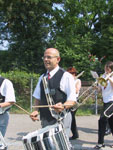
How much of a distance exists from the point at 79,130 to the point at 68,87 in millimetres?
3673

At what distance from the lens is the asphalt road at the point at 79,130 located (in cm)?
488

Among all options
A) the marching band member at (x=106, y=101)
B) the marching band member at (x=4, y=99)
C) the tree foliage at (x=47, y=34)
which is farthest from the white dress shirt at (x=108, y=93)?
the tree foliage at (x=47, y=34)

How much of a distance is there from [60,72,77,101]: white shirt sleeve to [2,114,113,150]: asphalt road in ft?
5.11

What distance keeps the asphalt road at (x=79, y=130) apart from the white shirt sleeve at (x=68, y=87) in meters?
1.56

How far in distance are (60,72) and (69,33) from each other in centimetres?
1527

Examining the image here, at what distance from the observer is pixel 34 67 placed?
1752 centimetres

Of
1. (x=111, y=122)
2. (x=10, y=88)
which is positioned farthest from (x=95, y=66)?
(x=10, y=88)

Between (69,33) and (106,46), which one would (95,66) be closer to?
(69,33)

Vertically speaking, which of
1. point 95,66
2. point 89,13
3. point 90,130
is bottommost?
point 90,130

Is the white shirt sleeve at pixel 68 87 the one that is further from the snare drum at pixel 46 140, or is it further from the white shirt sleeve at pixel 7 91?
the white shirt sleeve at pixel 7 91

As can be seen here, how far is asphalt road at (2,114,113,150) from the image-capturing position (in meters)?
4.88

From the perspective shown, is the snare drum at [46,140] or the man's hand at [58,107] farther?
the man's hand at [58,107]

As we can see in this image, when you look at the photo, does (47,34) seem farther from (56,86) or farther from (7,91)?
(56,86)

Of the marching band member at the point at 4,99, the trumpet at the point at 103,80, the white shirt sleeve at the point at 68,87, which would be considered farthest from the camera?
the trumpet at the point at 103,80
